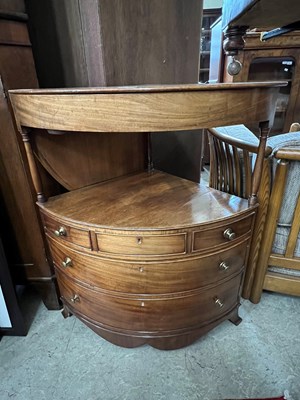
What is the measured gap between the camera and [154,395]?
107 centimetres

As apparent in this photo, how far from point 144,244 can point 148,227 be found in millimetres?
66

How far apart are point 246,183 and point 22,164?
1046 mm

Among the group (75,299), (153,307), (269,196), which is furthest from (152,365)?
(269,196)

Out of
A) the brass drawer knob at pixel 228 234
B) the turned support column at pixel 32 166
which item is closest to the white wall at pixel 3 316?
the turned support column at pixel 32 166

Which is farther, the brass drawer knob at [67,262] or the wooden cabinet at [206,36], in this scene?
the wooden cabinet at [206,36]

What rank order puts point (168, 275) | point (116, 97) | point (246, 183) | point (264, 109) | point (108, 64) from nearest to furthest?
point (116, 97)
point (264, 109)
point (168, 275)
point (108, 64)
point (246, 183)

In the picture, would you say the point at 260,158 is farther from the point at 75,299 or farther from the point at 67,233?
the point at 75,299

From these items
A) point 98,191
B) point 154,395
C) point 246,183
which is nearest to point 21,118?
point 98,191

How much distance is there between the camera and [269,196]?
121cm

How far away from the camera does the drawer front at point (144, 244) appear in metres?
0.93

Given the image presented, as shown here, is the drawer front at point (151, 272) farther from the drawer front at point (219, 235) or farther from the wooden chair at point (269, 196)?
the wooden chair at point (269, 196)

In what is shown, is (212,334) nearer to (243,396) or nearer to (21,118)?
(243,396)

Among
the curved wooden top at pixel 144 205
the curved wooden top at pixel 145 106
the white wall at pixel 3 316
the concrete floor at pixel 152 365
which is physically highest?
the curved wooden top at pixel 145 106

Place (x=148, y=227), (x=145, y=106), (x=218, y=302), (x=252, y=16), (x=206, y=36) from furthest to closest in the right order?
(x=206, y=36) → (x=252, y=16) → (x=218, y=302) → (x=148, y=227) → (x=145, y=106)
